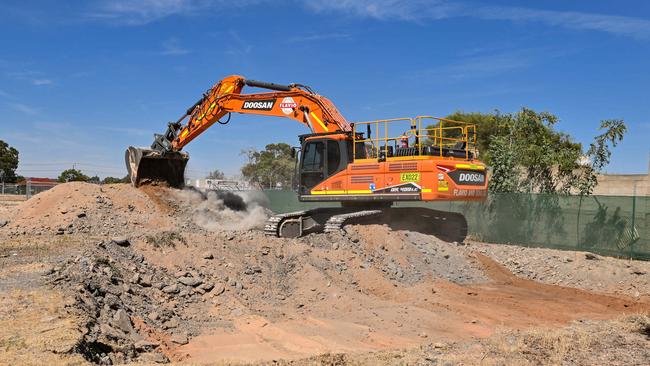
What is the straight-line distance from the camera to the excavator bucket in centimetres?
2006

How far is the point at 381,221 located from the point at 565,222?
6702mm

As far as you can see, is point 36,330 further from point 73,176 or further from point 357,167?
point 73,176

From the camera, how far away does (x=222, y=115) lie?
19672mm

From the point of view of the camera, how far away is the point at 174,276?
1046 cm

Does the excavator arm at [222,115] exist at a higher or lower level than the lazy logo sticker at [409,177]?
higher

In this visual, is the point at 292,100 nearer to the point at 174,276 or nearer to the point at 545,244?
the point at 174,276

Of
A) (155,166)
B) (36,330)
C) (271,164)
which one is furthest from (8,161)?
(36,330)

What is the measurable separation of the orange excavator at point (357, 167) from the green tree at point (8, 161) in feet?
145

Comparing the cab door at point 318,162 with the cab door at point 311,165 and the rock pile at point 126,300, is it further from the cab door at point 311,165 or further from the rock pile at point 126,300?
the rock pile at point 126,300

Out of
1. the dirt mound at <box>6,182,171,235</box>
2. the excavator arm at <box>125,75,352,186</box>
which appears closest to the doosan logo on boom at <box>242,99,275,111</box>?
the excavator arm at <box>125,75,352,186</box>

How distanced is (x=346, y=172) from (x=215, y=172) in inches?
788

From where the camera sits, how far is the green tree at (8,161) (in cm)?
5606

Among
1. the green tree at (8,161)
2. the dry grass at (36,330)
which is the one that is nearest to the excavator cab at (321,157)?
the dry grass at (36,330)

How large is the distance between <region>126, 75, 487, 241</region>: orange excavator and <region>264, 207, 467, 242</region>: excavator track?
0.10 ft
